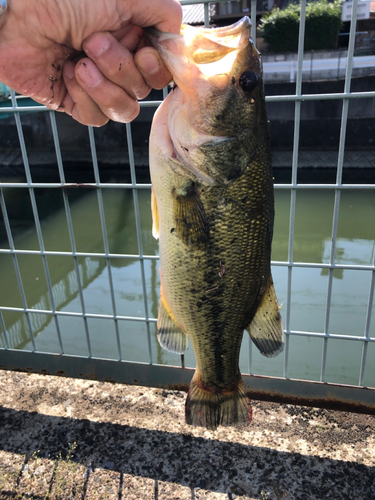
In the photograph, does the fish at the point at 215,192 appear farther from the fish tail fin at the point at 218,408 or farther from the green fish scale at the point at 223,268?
the fish tail fin at the point at 218,408

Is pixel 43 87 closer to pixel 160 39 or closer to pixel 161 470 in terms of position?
pixel 160 39

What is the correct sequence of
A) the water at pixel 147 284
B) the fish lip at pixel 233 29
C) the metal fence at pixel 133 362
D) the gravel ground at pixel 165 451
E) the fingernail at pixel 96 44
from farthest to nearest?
the water at pixel 147 284 < the metal fence at pixel 133 362 < the gravel ground at pixel 165 451 < the fingernail at pixel 96 44 < the fish lip at pixel 233 29

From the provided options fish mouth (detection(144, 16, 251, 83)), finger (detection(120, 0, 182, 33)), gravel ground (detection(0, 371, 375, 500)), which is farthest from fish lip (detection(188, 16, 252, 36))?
gravel ground (detection(0, 371, 375, 500))

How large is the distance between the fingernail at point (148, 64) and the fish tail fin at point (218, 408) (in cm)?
124

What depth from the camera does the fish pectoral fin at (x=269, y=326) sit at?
1.58 meters

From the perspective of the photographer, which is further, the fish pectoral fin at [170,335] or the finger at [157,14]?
the fish pectoral fin at [170,335]

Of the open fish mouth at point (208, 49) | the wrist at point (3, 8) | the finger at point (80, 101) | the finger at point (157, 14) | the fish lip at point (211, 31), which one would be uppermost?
the wrist at point (3, 8)

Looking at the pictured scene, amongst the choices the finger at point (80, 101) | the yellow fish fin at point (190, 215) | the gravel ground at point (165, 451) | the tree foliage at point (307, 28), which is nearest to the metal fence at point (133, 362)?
the gravel ground at point (165, 451)

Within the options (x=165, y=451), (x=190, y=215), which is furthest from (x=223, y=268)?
(x=165, y=451)

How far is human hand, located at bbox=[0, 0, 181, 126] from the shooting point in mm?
1274

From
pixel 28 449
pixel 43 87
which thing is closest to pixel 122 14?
pixel 43 87

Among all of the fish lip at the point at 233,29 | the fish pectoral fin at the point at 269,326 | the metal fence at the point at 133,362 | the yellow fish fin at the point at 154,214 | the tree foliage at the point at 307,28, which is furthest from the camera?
the tree foliage at the point at 307,28

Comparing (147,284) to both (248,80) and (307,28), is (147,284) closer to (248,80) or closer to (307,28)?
(248,80)

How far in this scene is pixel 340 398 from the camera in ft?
7.52
